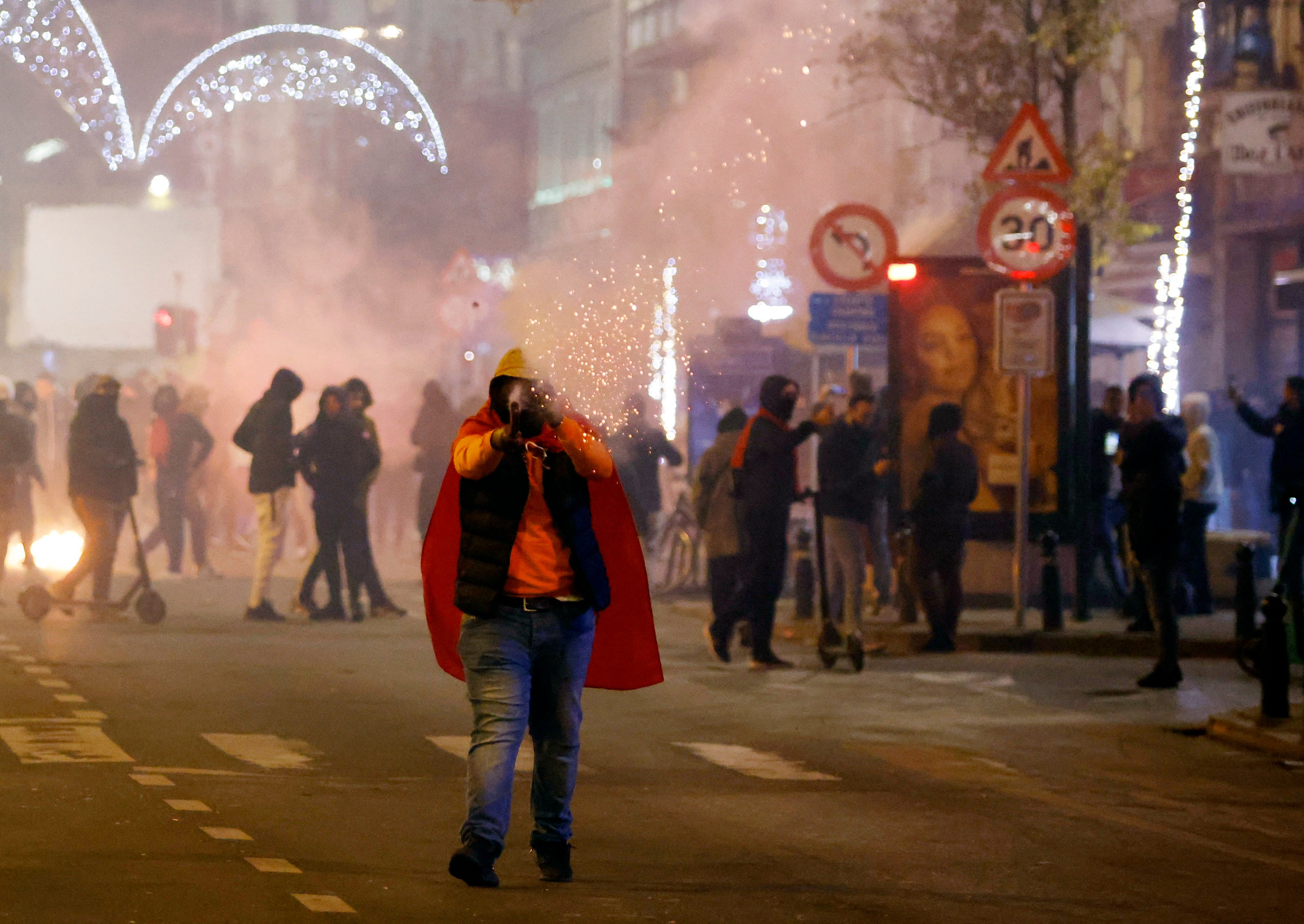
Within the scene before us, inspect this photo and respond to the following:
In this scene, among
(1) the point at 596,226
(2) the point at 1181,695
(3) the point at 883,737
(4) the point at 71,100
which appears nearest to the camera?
(3) the point at 883,737

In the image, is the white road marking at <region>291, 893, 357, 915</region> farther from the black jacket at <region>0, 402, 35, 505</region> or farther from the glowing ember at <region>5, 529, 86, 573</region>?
the glowing ember at <region>5, 529, 86, 573</region>

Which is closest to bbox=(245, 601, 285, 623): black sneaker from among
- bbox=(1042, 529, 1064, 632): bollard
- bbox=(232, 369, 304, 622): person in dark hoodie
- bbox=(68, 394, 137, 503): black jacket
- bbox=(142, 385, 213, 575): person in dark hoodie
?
bbox=(232, 369, 304, 622): person in dark hoodie

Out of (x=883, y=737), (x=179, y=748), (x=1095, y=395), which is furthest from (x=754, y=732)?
(x=1095, y=395)

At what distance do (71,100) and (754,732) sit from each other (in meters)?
21.0

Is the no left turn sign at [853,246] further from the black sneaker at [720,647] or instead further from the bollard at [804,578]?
the black sneaker at [720,647]

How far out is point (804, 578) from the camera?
664 inches

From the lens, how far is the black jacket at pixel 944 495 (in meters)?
15.6

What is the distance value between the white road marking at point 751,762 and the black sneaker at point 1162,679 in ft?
12.3

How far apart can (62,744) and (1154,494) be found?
21.8 ft

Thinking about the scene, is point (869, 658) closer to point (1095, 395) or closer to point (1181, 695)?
point (1181, 695)

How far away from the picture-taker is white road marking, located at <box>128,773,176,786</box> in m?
8.93

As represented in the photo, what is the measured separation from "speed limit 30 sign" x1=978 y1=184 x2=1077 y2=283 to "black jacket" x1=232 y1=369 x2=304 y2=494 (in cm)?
548

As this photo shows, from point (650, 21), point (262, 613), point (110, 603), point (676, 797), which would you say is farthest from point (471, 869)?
point (650, 21)

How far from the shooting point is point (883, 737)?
11211 mm
